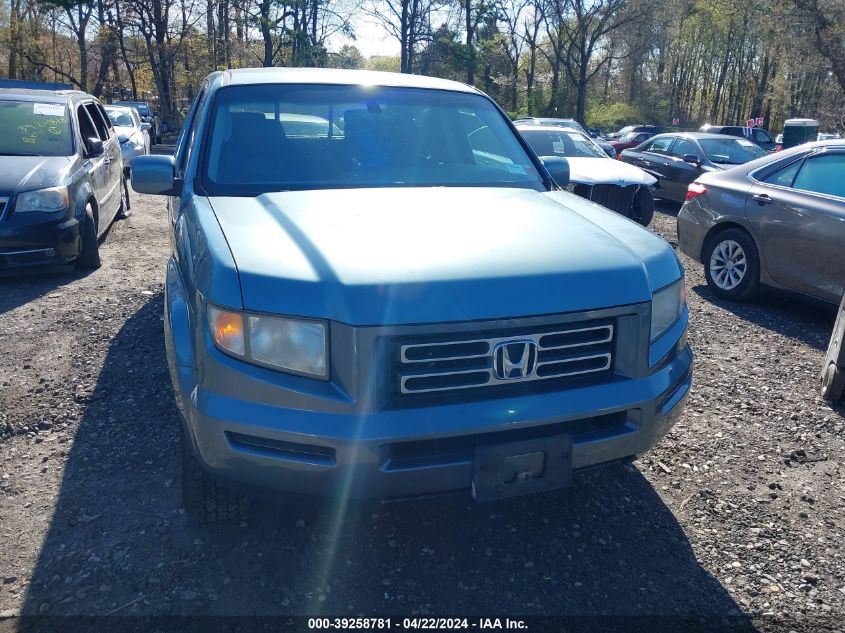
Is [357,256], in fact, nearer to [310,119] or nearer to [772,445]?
[310,119]

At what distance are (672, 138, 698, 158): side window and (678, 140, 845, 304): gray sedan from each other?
5.83 metres

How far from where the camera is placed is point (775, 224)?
5926 mm

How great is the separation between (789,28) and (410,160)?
2994 cm

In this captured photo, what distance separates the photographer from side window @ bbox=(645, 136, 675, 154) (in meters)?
13.0

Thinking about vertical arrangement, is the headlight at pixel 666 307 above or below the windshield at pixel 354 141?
below

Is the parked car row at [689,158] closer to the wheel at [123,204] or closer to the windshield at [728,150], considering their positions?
the windshield at [728,150]

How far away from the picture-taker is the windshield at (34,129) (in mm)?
6914

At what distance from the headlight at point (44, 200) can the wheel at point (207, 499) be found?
4.59m

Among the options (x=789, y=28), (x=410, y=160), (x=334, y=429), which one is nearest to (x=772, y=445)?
(x=410, y=160)

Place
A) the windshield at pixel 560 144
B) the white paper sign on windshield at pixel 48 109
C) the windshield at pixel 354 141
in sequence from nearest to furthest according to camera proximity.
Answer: the windshield at pixel 354 141
the white paper sign on windshield at pixel 48 109
the windshield at pixel 560 144

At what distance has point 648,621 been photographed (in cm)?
A: 249

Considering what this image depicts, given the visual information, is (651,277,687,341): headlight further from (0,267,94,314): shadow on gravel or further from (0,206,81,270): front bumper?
(0,206,81,270): front bumper

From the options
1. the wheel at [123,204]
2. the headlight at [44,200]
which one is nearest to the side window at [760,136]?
the wheel at [123,204]

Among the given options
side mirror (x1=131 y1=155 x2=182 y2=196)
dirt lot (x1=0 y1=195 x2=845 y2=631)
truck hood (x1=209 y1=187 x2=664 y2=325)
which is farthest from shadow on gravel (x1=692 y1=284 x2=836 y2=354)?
side mirror (x1=131 y1=155 x2=182 y2=196)
